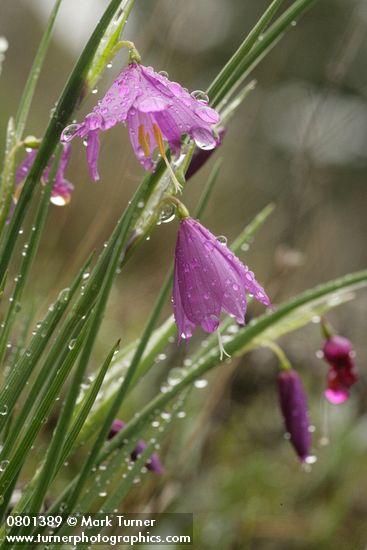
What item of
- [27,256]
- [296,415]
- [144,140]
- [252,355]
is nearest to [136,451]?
[296,415]

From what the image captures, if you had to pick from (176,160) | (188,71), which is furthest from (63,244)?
(176,160)

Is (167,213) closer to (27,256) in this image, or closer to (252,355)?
(27,256)

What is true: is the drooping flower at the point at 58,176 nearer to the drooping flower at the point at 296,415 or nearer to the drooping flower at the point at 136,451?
the drooping flower at the point at 136,451

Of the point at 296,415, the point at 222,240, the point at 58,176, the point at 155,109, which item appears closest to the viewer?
the point at 155,109

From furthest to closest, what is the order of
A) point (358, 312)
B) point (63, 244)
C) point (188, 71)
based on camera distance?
point (63, 244) < point (358, 312) < point (188, 71)

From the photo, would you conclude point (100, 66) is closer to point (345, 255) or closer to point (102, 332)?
point (102, 332)

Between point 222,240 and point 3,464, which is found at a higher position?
point 222,240

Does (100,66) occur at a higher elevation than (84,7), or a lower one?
lower
